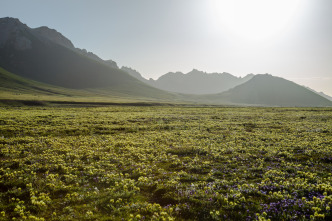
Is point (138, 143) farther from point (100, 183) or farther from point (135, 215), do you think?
point (135, 215)

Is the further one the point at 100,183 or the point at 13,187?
the point at 100,183

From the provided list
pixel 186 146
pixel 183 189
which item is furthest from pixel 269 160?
pixel 183 189

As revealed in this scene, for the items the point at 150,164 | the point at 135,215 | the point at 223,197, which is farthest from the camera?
the point at 150,164

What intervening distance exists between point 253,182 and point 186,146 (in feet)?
40.0

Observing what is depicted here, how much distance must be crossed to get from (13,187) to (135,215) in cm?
890

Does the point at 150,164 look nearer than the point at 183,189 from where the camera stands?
No

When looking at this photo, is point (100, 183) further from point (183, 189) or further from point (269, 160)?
point (269, 160)

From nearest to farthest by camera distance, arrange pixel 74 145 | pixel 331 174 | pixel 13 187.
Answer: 1. pixel 13 187
2. pixel 331 174
3. pixel 74 145

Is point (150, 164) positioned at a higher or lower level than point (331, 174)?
lower

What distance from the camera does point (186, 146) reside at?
2656cm

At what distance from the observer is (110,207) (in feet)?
37.5

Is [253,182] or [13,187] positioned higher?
[253,182]

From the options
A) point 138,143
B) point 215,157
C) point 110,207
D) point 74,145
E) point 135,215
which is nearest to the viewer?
point 135,215

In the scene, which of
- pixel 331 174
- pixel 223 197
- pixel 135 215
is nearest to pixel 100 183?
pixel 135 215
